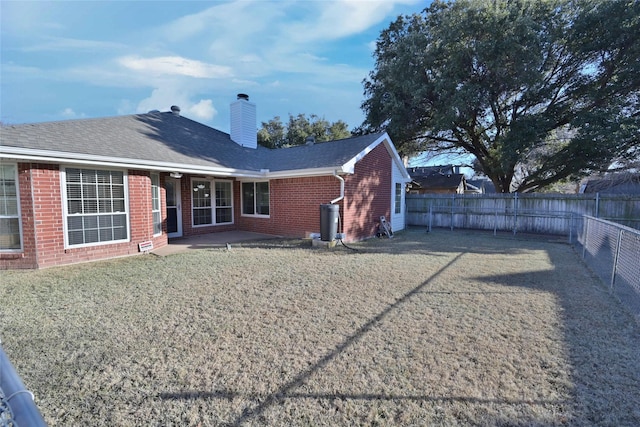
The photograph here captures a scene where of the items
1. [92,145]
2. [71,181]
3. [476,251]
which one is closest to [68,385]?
[71,181]

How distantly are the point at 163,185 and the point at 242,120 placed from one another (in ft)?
20.2

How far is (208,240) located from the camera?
10133 mm

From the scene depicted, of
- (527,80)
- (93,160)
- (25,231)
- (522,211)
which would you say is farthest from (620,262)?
(25,231)

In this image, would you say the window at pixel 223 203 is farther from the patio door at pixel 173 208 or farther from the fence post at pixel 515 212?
the fence post at pixel 515 212

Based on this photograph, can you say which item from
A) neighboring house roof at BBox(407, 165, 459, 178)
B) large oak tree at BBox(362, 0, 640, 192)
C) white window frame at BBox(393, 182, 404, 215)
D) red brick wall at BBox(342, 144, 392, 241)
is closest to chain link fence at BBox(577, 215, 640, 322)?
red brick wall at BBox(342, 144, 392, 241)

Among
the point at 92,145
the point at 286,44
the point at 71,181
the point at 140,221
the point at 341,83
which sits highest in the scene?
the point at 341,83

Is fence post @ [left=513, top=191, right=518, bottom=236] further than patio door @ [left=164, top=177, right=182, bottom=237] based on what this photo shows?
Yes

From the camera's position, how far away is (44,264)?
6512mm

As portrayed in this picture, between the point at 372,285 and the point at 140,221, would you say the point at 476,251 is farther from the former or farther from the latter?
the point at 140,221

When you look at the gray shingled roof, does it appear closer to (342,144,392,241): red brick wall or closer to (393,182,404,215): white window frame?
(342,144,392,241): red brick wall

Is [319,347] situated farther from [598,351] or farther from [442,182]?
[442,182]

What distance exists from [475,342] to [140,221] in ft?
26.9

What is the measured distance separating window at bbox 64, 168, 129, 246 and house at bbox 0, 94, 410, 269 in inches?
0.9

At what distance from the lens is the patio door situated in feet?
34.1
